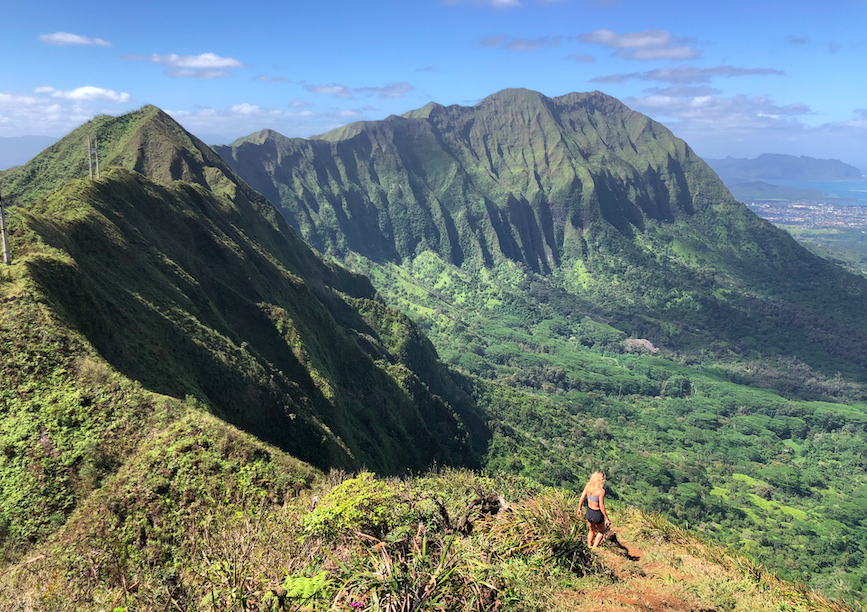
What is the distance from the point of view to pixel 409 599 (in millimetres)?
9266

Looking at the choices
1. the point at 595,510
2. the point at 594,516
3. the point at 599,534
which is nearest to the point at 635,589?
the point at 599,534

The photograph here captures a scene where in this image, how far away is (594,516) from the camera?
49.1 feet

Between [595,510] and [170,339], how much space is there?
93.3 ft

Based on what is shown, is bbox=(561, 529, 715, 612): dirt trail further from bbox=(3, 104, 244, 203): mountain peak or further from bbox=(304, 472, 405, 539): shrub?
bbox=(3, 104, 244, 203): mountain peak

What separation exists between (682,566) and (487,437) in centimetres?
6018

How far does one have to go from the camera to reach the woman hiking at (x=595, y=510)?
49.0 ft

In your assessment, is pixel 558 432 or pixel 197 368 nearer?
pixel 197 368

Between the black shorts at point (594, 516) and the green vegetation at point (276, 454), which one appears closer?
the green vegetation at point (276, 454)

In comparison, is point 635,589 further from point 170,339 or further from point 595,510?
point 170,339

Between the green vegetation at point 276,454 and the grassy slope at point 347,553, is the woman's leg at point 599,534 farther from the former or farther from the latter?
the green vegetation at point 276,454

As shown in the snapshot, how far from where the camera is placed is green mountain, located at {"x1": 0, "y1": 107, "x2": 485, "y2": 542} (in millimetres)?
21203

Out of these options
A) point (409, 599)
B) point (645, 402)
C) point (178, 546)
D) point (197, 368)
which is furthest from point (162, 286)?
point (645, 402)

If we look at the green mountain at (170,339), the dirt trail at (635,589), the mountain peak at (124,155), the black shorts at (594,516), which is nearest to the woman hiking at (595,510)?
the black shorts at (594,516)

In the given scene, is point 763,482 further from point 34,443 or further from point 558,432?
point 34,443
